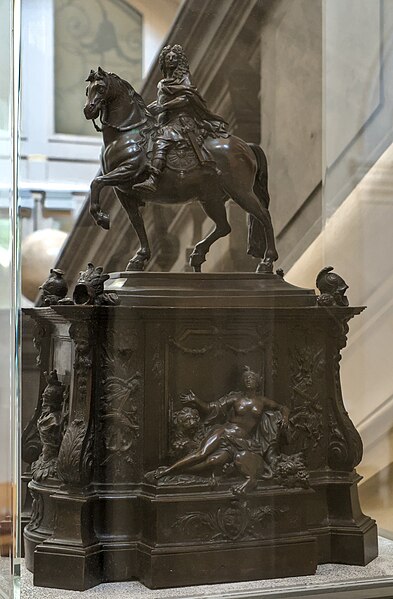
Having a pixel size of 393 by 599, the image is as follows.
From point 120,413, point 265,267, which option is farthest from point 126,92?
point 120,413

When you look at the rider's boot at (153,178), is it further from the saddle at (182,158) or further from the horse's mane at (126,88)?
the horse's mane at (126,88)

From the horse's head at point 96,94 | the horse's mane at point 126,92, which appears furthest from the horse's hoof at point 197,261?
the horse's head at point 96,94

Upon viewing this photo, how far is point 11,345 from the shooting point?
9.30 ft

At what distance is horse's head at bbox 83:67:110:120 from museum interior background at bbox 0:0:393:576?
0.10 metres

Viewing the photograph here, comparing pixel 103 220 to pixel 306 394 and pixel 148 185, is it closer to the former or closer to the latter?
pixel 148 185

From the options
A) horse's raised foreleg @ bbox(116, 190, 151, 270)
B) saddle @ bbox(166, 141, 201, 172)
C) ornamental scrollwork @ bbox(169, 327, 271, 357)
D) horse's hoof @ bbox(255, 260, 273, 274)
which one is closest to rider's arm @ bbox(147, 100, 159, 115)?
saddle @ bbox(166, 141, 201, 172)

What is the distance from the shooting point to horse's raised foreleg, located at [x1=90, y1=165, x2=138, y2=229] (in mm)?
3025

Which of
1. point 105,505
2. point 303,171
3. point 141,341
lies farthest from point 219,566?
point 303,171

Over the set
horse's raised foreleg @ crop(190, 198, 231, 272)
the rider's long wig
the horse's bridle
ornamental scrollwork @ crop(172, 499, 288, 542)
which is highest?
the rider's long wig

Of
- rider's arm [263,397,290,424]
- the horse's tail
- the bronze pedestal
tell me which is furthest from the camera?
the horse's tail

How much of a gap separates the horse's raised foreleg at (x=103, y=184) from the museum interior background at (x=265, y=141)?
0.05 meters

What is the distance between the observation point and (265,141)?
142 inches

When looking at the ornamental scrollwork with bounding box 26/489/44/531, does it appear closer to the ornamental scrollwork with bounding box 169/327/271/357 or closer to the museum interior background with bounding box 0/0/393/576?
the museum interior background with bounding box 0/0/393/576

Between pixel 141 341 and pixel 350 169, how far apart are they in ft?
3.72
